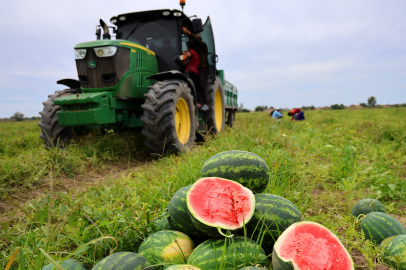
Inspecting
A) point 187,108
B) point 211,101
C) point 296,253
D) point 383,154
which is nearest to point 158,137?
point 187,108

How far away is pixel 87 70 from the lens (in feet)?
15.6

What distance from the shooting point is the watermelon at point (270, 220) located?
136 centimetres

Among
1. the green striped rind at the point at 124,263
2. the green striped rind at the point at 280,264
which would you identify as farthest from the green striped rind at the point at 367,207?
the green striped rind at the point at 124,263

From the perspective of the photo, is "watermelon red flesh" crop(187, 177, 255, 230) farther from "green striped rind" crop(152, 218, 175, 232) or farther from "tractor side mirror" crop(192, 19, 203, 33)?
"tractor side mirror" crop(192, 19, 203, 33)

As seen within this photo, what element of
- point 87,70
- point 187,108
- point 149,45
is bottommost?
point 187,108

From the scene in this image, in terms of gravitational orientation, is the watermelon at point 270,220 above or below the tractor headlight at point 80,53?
below

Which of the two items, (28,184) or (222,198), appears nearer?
(222,198)

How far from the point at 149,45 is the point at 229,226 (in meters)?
5.17

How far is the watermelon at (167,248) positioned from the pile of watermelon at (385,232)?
115 cm

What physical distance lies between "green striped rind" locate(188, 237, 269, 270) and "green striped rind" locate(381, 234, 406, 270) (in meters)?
0.76

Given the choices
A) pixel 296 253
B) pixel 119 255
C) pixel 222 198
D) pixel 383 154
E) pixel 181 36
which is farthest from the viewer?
pixel 181 36

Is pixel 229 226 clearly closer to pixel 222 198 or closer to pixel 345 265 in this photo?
pixel 222 198

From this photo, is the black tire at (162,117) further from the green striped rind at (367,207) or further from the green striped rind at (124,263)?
the green striped rind at (124,263)

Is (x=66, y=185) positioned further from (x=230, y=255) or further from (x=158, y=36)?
(x=158, y=36)
